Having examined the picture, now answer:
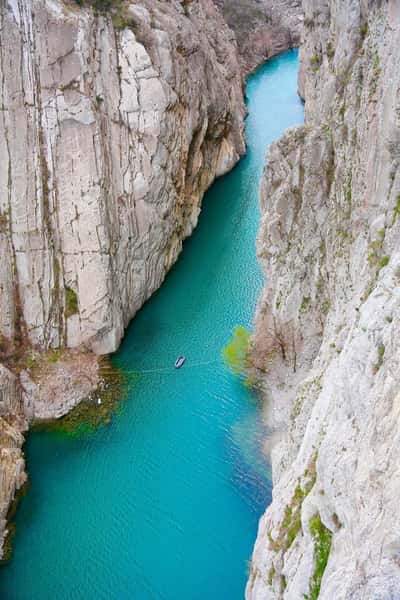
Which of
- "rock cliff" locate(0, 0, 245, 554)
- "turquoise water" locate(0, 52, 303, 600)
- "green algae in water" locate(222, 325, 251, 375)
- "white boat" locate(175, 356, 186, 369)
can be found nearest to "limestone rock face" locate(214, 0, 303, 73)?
"rock cliff" locate(0, 0, 245, 554)

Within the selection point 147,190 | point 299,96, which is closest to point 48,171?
point 147,190

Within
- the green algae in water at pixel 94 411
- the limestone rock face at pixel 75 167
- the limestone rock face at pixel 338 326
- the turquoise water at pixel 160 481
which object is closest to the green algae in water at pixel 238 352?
the turquoise water at pixel 160 481

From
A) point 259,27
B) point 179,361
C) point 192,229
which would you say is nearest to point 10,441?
point 179,361

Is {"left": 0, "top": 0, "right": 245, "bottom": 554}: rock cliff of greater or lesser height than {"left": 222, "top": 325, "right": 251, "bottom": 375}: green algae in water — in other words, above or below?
above

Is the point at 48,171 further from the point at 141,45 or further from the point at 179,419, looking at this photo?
the point at 179,419

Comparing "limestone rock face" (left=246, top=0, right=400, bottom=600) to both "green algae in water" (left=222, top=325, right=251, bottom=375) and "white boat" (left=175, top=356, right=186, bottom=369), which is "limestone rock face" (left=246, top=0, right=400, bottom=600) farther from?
"white boat" (left=175, top=356, right=186, bottom=369)

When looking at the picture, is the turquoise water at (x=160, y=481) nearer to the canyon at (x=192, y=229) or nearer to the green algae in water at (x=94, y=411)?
the green algae in water at (x=94, y=411)
